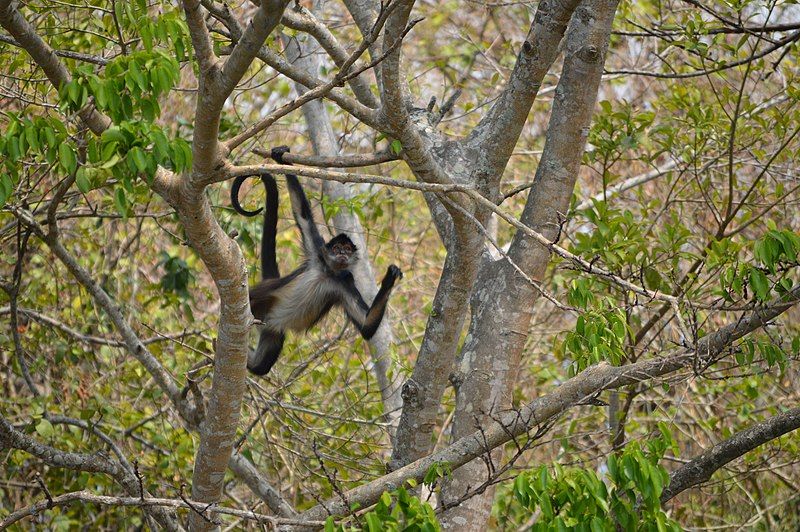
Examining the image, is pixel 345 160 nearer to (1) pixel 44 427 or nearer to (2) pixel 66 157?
(2) pixel 66 157

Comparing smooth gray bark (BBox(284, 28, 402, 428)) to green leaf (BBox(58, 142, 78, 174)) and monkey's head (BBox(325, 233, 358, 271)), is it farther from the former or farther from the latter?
green leaf (BBox(58, 142, 78, 174))

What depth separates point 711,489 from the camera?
26.4 ft

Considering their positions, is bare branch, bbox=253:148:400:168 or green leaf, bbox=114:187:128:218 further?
bare branch, bbox=253:148:400:168

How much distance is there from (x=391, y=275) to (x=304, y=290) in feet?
4.83

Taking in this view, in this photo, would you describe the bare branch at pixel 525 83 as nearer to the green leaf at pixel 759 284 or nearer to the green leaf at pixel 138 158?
the green leaf at pixel 759 284

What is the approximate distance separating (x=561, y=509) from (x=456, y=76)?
8.69 meters

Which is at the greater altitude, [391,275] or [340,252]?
[340,252]

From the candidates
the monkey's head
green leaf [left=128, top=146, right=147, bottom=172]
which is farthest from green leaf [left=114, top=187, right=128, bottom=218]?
the monkey's head

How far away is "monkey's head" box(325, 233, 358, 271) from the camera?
720cm

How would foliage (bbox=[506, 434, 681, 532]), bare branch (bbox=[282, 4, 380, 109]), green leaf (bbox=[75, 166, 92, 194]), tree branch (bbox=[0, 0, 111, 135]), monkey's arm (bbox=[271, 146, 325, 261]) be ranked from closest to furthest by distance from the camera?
green leaf (bbox=[75, 166, 92, 194]), foliage (bbox=[506, 434, 681, 532]), tree branch (bbox=[0, 0, 111, 135]), bare branch (bbox=[282, 4, 380, 109]), monkey's arm (bbox=[271, 146, 325, 261])

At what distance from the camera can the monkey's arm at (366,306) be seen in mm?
6152

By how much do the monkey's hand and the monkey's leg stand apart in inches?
57.3

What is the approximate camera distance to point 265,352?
7.34 metres

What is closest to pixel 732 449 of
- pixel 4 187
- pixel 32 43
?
pixel 4 187
